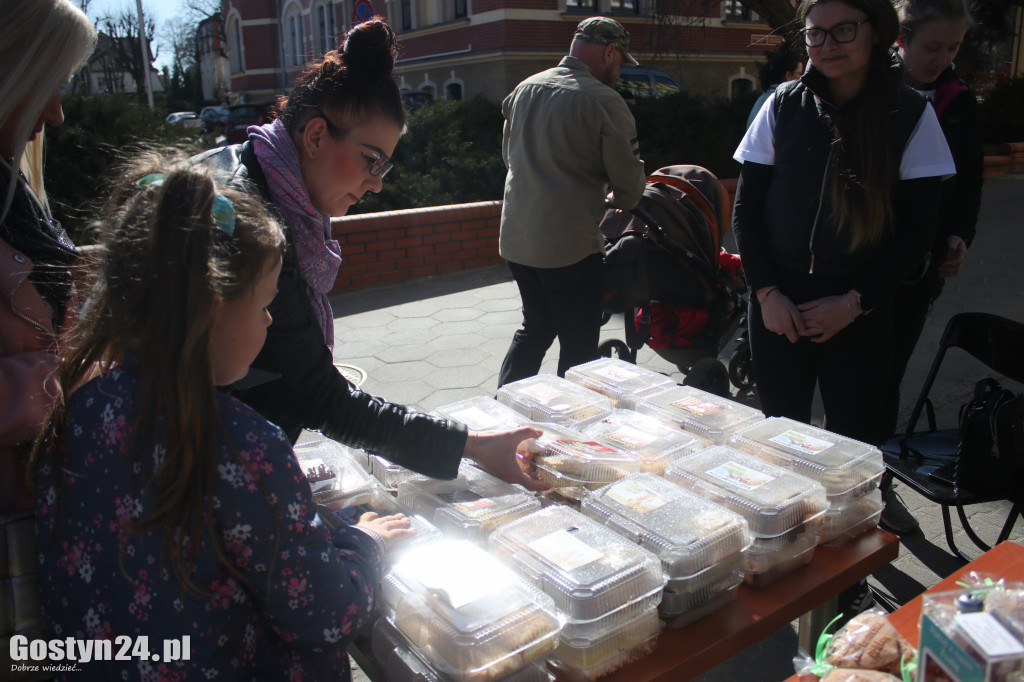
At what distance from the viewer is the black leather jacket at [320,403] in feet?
5.13

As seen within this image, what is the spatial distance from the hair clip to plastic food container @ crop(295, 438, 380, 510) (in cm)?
68

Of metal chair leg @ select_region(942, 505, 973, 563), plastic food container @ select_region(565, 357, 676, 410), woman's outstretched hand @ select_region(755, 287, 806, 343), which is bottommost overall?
metal chair leg @ select_region(942, 505, 973, 563)

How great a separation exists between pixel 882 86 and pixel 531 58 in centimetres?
1743

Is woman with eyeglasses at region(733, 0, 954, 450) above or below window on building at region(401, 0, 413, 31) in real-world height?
below

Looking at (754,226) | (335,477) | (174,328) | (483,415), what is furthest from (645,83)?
(174,328)

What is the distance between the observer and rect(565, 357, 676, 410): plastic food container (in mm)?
2131

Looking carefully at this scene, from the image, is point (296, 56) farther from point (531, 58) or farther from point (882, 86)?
point (882, 86)

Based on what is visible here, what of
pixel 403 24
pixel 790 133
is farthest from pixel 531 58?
pixel 790 133

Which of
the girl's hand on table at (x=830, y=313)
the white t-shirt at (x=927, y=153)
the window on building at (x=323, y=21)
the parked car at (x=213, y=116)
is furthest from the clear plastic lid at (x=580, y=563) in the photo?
the window on building at (x=323, y=21)

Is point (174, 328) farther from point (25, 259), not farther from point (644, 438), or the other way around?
point (644, 438)

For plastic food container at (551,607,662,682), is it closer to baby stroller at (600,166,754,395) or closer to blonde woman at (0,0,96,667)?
blonde woman at (0,0,96,667)

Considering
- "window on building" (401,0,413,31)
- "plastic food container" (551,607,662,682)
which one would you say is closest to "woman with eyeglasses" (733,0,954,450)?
"plastic food container" (551,607,662,682)

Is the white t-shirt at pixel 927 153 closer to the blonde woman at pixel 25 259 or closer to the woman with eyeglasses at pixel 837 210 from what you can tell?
the woman with eyeglasses at pixel 837 210

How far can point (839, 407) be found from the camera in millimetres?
2547
